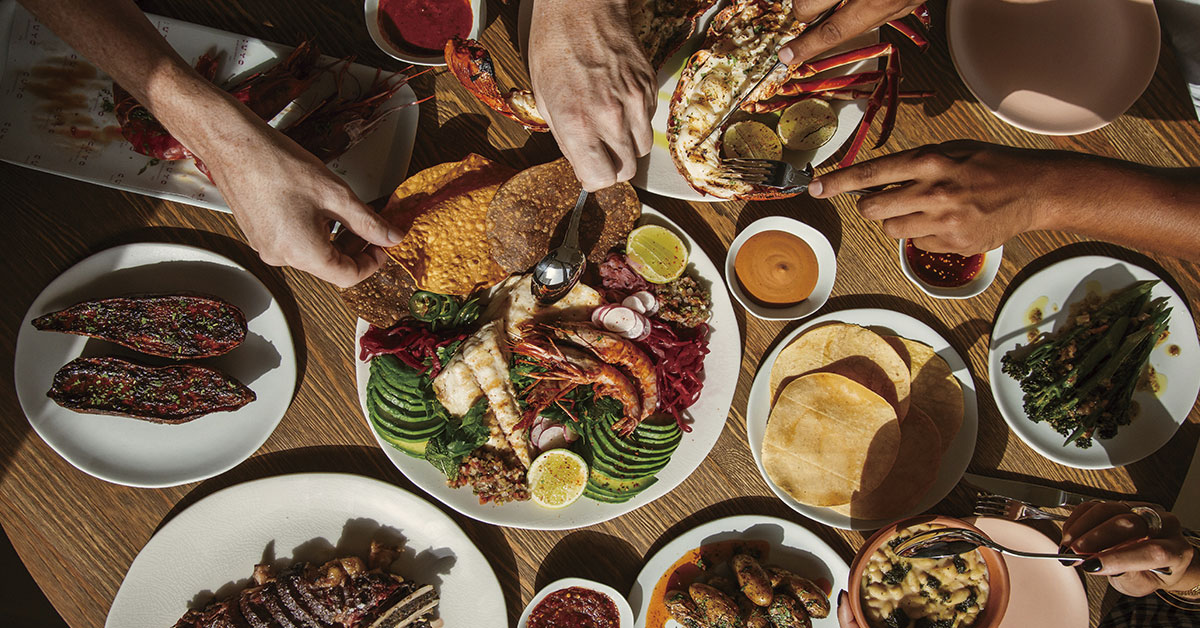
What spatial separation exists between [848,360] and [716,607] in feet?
4.65

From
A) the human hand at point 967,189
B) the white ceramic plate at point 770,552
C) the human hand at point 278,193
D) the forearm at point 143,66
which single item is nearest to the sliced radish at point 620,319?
the human hand at point 967,189

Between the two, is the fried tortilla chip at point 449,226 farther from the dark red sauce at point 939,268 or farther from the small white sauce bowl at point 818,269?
the dark red sauce at point 939,268

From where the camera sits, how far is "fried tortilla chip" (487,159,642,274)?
2.98 metres

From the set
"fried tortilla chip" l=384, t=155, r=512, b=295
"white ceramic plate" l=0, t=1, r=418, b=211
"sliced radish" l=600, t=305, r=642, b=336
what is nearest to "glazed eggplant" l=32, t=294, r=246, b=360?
"white ceramic plate" l=0, t=1, r=418, b=211

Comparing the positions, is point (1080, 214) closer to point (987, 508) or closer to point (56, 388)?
point (987, 508)

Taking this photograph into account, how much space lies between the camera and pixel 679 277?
3.21m

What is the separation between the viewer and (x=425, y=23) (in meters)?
3.10

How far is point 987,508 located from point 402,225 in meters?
3.29

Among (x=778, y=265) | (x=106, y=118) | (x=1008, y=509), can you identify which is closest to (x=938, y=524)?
(x=1008, y=509)

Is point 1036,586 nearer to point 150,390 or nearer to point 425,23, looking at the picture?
point 425,23

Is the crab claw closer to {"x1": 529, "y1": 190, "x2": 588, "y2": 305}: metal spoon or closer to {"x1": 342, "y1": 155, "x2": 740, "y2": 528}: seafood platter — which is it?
{"x1": 342, "y1": 155, "x2": 740, "y2": 528}: seafood platter

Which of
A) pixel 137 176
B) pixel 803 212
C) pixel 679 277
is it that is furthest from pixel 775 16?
pixel 137 176

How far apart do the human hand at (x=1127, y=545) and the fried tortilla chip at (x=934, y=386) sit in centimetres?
64

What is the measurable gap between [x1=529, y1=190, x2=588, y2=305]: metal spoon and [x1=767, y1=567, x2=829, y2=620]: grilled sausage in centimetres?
184
